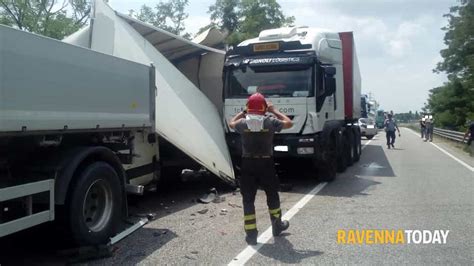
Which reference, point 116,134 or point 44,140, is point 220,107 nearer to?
point 116,134

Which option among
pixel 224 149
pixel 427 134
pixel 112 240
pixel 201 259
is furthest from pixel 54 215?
pixel 427 134

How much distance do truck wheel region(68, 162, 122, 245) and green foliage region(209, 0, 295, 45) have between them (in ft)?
97.3

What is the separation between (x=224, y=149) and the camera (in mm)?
9320

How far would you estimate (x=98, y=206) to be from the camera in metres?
5.43

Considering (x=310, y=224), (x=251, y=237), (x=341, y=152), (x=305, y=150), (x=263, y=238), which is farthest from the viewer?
(x=341, y=152)

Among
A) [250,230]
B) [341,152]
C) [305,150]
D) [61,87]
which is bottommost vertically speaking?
[250,230]

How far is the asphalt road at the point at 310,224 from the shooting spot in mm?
5012

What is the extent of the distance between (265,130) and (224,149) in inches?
140

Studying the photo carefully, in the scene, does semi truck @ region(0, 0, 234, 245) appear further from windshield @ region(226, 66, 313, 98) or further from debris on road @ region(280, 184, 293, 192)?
windshield @ region(226, 66, 313, 98)

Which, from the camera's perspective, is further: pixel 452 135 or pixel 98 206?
pixel 452 135

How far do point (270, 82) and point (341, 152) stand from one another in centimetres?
342

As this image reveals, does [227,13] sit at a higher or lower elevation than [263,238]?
higher

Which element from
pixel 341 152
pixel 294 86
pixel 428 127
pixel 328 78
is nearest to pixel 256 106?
pixel 294 86

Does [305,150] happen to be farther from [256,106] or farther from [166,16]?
[166,16]
